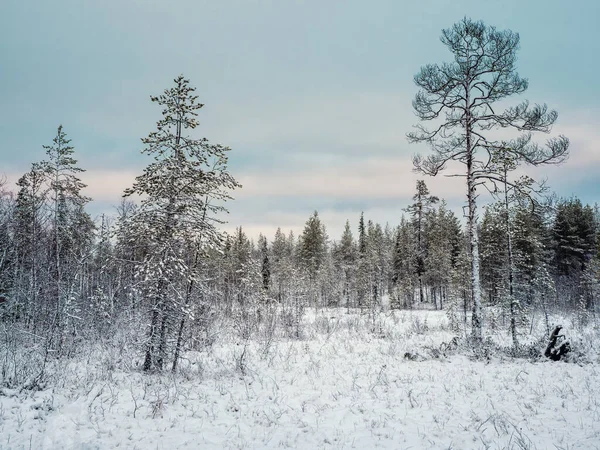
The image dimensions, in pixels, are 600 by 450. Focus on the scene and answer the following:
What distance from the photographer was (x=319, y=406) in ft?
26.7

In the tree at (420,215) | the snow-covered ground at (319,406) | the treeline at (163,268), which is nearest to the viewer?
the snow-covered ground at (319,406)

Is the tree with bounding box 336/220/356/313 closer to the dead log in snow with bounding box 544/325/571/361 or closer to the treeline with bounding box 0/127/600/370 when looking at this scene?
the treeline with bounding box 0/127/600/370

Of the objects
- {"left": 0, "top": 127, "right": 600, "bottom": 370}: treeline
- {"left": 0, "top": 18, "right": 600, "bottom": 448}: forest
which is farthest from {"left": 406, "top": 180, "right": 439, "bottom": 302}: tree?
{"left": 0, "top": 18, "right": 600, "bottom": 448}: forest

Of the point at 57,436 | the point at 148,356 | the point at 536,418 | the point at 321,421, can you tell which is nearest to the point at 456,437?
the point at 536,418

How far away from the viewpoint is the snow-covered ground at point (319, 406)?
6.36 m

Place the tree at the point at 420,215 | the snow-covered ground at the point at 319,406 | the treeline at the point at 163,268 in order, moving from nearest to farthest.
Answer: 1. the snow-covered ground at the point at 319,406
2. the treeline at the point at 163,268
3. the tree at the point at 420,215

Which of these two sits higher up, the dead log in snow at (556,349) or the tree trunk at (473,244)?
the tree trunk at (473,244)

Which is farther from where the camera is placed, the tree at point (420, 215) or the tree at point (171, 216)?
the tree at point (420, 215)

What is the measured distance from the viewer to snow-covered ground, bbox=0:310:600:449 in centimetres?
636

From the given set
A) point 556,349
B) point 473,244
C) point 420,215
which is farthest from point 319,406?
point 420,215

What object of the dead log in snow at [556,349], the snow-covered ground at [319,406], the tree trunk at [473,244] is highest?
the tree trunk at [473,244]

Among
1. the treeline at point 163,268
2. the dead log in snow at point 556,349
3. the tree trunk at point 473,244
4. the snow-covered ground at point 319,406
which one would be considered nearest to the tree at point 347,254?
the treeline at point 163,268

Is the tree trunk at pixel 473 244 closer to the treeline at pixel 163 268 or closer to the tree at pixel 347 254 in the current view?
the treeline at pixel 163 268

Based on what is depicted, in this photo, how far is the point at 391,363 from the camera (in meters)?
11.8
